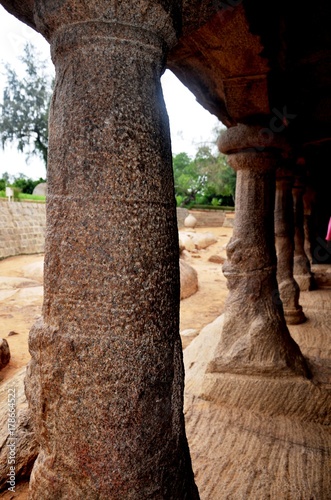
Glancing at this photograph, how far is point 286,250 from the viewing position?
5012mm

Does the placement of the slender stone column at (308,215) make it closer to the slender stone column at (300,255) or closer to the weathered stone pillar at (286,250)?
the slender stone column at (300,255)

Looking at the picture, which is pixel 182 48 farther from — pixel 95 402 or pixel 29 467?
pixel 29 467

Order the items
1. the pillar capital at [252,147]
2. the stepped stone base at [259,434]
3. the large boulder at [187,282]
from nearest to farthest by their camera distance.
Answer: the stepped stone base at [259,434] < the pillar capital at [252,147] < the large boulder at [187,282]

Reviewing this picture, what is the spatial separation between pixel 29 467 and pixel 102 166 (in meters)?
2.23

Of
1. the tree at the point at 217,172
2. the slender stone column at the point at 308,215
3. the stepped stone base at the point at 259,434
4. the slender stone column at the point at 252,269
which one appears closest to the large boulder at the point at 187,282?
the slender stone column at the point at 308,215

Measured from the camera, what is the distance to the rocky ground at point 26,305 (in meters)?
5.46

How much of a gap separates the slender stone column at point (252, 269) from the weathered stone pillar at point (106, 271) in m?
2.02

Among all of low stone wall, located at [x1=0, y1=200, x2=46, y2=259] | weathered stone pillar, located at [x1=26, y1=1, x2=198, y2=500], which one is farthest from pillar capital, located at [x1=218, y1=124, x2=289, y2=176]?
low stone wall, located at [x1=0, y1=200, x2=46, y2=259]

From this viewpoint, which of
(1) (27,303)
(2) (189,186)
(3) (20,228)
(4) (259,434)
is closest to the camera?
(4) (259,434)

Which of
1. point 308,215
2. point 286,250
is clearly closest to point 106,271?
point 286,250

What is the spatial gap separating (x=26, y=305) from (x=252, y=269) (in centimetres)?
594

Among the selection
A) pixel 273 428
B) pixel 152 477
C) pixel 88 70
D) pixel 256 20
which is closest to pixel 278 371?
pixel 273 428

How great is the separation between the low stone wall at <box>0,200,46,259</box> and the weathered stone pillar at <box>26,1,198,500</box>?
13.0 metres

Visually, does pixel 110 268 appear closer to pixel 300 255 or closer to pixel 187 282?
pixel 300 255
